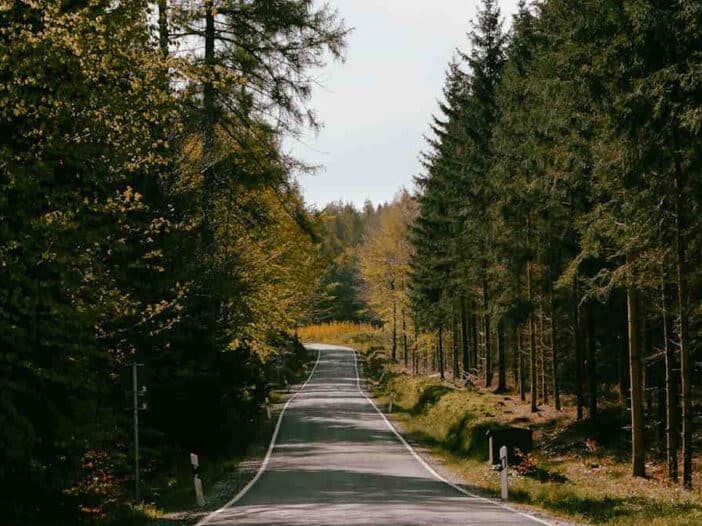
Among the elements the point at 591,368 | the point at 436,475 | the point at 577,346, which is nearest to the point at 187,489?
the point at 436,475

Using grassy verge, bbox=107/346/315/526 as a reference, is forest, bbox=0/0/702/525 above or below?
above

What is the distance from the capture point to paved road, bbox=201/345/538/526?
1295 centimetres

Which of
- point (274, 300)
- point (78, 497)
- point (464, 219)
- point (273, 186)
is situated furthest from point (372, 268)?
point (78, 497)

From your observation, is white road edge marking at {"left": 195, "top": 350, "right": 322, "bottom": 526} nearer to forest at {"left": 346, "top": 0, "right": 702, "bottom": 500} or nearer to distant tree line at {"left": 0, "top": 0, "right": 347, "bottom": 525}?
distant tree line at {"left": 0, "top": 0, "right": 347, "bottom": 525}

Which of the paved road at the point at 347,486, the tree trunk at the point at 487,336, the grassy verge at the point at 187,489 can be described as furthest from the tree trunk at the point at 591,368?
the grassy verge at the point at 187,489

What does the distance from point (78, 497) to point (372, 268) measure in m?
61.1

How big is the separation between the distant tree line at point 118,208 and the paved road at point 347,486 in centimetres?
271

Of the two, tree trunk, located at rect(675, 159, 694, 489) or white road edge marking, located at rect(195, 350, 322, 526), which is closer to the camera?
white road edge marking, located at rect(195, 350, 322, 526)

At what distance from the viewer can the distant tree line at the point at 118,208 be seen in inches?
360

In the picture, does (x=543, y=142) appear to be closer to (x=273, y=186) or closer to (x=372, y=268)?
(x=273, y=186)

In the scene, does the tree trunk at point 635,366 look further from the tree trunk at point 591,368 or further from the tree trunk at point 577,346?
the tree trunk at point 577,346

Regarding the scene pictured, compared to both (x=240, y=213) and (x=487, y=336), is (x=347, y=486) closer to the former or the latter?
(x=240, y=213)

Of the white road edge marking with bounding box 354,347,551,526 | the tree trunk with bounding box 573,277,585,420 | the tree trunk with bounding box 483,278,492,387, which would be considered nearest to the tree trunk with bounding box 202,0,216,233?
the white road edge marking with bounding box 354,347,551,526

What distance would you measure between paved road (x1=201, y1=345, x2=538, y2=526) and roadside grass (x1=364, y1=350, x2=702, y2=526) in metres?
1.35
